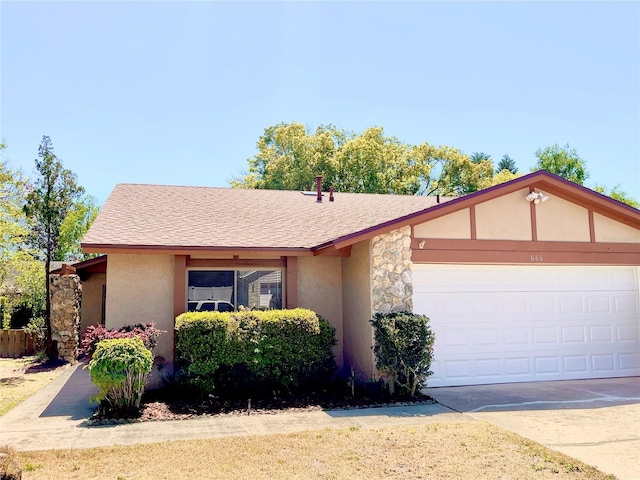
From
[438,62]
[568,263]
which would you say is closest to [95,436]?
[568,263]

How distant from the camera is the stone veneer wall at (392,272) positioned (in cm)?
938

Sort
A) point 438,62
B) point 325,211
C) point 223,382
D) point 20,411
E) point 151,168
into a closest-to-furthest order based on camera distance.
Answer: point 20,411 < point 223,382 < point 325,211 < point 438,62 < point 151,168

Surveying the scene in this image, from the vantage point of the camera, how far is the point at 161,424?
7.28 m

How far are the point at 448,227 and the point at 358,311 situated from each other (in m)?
2.42

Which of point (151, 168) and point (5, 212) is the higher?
point (151, 168)

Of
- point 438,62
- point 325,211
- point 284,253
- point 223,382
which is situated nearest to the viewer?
point 223,382

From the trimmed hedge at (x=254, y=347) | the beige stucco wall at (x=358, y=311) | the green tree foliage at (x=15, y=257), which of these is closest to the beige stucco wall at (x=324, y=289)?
the beige stucco wall at (x=358, y=311)

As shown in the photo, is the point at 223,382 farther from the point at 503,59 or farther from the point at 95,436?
the point at 503,59

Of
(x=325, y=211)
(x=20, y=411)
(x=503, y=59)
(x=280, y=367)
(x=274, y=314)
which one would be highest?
(x=503, y=59)

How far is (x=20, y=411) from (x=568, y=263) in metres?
10.6

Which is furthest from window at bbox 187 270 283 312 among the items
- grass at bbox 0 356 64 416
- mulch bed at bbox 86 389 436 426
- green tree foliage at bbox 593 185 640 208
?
green tree foliage at bbox 593 185 640 208

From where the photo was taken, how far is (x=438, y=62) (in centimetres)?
1453

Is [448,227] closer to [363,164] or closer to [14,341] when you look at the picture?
[14,341]

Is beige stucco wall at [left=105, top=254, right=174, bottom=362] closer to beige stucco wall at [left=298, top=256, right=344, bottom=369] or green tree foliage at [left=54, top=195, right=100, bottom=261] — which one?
beige stucco wall at [left=298, top=256, right=344, bottom=369]
